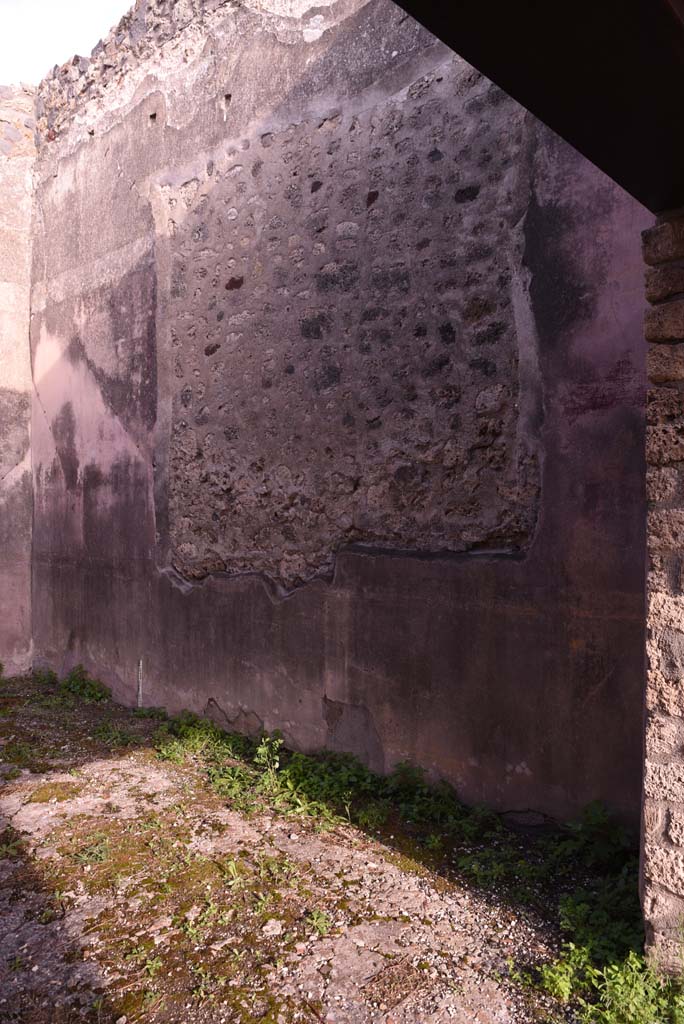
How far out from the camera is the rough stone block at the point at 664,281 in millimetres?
2125

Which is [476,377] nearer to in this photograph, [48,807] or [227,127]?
[227,127]

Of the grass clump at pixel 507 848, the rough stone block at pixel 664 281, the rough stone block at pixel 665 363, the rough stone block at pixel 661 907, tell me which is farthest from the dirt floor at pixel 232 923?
the rough stone block at pixel 664 281

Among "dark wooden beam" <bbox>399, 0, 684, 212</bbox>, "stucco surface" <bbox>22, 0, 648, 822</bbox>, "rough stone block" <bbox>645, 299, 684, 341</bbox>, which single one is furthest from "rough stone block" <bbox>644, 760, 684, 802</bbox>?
"dark wooden beam" <bbox>399, 0, 684, 212</bbox>

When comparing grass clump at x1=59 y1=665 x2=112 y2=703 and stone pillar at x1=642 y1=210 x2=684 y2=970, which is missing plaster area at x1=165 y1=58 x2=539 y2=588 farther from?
grass clump at x1=59 y1=665 x2=112 y2=703

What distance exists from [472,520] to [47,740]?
123 inches

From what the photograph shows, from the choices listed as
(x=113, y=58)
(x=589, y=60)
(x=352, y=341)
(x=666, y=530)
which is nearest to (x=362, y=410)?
(x=352, y=341)

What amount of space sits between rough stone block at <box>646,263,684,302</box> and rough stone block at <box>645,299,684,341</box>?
3 cm

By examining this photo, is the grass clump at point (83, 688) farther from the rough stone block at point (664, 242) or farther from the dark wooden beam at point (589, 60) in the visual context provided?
the dark wooden beam at point (589, 60)

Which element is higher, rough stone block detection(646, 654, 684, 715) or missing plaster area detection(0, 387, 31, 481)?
missing plaster area detection(0, 387, 31, 481)

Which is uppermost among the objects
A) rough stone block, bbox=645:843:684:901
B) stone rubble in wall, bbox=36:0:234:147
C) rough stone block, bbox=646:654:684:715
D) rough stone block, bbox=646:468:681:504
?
stone rubble in wall, bbox=36:0:234:147

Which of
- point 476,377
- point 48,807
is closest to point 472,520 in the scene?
point 476,377

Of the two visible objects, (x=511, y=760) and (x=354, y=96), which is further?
(x=354, y=96)

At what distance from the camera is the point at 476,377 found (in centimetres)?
339

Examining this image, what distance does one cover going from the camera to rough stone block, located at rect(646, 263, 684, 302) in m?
2.13
